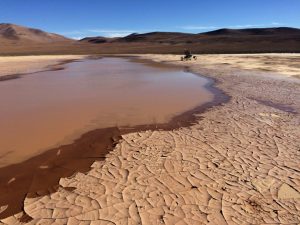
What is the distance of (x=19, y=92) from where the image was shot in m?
13.5

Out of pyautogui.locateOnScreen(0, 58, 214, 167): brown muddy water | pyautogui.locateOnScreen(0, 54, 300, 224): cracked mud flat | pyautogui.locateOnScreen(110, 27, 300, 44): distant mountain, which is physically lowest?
pyautogui.locateOnScreen(110, 27, 300, 44): distant mountain

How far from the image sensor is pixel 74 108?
10.4 m

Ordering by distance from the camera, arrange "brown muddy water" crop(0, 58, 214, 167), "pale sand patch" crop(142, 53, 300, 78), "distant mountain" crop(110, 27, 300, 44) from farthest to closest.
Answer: "distant mountain" crop(110, 27, 300, 44), "pale sand patch" crop(142, 53, 300, 78), "brown muddy water" crop(0, 58, 214, 167)

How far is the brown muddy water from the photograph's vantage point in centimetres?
737

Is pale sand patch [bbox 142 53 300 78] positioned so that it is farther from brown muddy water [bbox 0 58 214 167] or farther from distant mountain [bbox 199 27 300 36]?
distant mountain [bbox 199 27 300 36]

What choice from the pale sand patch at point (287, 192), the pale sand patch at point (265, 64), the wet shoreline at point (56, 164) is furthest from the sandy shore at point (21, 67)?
the pale sand patch at point (287, 192)

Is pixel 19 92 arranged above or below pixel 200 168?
below

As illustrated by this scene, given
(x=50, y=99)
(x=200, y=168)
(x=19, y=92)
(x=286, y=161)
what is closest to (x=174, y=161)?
(x=200, y=168)

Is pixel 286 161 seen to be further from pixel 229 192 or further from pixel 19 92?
pixel 19 92

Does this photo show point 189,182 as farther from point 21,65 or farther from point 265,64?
point 21,65

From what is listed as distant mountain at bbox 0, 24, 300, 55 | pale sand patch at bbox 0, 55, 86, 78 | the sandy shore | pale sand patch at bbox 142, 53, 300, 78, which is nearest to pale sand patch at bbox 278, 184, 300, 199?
pale sand patch at bbox 142, 53, 300, 78

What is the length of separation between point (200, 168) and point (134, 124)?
3119mm

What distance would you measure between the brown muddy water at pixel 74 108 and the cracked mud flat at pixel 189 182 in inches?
62.2

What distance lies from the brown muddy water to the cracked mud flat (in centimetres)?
158
